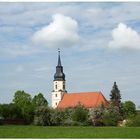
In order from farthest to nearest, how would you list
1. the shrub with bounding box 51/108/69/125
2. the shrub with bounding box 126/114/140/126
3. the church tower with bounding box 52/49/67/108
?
the church tower with bounding box 52/49/67/108
the shrub with bounding box 51/108/69/125
the shrub with bounding box 126/114/140/126

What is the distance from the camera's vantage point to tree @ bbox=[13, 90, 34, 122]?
62.3 meters

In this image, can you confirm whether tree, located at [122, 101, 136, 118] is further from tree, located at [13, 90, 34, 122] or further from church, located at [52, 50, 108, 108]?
tree, located at [13, 90, 34, 122]

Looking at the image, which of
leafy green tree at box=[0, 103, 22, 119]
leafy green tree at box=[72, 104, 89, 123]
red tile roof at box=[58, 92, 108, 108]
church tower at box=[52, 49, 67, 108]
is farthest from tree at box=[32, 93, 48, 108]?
church tower at box=[52, 49, 67, 108]

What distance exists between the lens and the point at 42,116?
57.6m

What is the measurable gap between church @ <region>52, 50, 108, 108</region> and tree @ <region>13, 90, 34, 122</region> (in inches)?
284

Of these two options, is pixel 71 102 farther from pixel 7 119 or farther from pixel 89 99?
pixel 7 119

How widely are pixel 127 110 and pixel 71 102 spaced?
51.1ft

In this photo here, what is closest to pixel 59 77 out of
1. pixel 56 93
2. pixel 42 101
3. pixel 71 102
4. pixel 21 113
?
pixel 56 93

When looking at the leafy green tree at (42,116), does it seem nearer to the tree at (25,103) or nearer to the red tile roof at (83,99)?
the tree at (25,103)

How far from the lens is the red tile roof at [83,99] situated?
3196 inches

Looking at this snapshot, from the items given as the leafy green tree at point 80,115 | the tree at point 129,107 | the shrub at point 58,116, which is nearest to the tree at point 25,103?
the shrub at point 58,116

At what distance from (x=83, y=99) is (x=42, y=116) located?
2710 cm

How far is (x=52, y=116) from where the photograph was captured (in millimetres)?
57750

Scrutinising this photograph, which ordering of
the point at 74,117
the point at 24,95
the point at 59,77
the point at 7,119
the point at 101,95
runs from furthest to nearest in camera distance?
1. the point at 59,77
2. the point at 101,95
3. the point at 24,95
4. the point at 7,119
5. the point at 74,117
